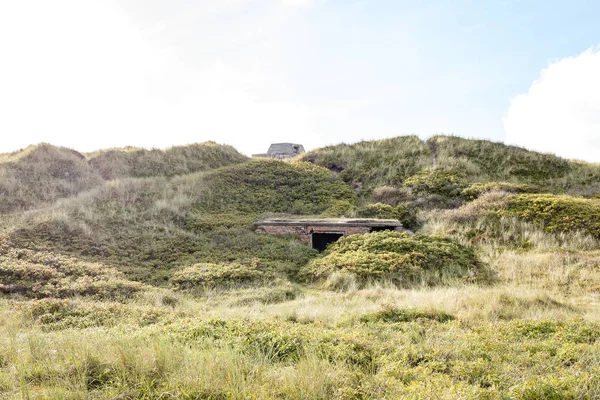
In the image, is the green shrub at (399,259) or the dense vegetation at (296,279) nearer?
the dense vegetation at (296,279)

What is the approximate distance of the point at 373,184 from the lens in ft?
74.8

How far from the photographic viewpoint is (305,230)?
1495 centimetres

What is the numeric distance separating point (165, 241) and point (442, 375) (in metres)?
11.3

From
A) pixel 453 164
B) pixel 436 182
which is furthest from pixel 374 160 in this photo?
pixel 436 182

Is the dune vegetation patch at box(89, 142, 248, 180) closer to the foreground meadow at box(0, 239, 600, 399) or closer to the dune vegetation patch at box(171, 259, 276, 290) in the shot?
the dune vegetation patch at box(171, 259, 276, 290)

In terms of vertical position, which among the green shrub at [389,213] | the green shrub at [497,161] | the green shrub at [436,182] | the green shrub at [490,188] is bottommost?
the green shrub at [389,213]

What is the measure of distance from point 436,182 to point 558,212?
278 inches

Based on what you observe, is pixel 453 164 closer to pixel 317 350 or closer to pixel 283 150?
pixel 283 150

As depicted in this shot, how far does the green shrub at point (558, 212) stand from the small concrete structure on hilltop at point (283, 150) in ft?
78.7

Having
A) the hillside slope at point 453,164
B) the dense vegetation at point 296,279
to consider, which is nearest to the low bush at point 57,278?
the dense vegetation at point 296,279

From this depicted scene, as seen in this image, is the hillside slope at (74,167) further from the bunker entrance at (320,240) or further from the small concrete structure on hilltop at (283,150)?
the bunker entrance at (320,240)

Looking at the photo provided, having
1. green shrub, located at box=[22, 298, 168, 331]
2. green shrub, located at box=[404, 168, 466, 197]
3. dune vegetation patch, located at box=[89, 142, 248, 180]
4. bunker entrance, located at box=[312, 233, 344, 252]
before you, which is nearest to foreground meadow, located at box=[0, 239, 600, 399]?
green shrub, located at box=[22, 298, 168, 331]

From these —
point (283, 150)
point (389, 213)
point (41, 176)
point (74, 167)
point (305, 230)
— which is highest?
point (283, 150)

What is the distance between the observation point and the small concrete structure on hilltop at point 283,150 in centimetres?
3775
